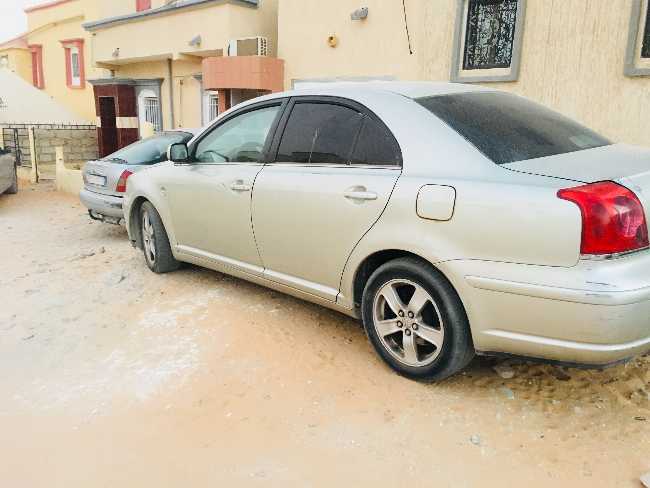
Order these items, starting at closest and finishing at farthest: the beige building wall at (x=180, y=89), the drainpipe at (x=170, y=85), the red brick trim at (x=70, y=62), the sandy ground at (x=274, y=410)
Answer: the sandy ground at (x=274, y=410), the beige building wall at (x=180, y=89), the drainpipe at (x=170, y=85), the red brick trim at (x=70, y=62)

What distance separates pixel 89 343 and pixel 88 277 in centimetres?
179

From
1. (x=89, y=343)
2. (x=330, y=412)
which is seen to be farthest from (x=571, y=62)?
(x=89, y=343)

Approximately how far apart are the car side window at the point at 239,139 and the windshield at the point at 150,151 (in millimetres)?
2710

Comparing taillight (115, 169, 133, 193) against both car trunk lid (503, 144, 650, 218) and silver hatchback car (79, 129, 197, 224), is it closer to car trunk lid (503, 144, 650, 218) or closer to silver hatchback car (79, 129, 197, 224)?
silver hatchback car (79, 129, 197, 224)

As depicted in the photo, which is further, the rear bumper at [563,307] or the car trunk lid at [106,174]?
the car trunk lid at [106,174]

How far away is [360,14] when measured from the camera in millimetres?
9297

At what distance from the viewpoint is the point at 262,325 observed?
13.0ft

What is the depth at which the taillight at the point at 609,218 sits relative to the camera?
2.33 meters

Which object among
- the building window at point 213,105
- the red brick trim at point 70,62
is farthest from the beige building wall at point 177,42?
the red brick trim at point 70,62

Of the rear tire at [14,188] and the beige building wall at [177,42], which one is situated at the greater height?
the beige building wall at [177,42]

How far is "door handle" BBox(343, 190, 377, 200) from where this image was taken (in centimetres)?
307

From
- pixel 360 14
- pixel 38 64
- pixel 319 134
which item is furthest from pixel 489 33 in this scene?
pixel 38 64

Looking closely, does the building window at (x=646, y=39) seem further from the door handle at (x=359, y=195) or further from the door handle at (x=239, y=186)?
the door handle at (x=239, y=186)

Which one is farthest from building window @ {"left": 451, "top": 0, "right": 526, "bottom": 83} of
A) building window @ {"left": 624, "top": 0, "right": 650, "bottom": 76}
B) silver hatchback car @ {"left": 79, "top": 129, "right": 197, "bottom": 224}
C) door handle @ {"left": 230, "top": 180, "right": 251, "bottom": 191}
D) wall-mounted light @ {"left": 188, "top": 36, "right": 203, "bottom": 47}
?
wall-mounted light @ {"left": 188, "top": 36, "right": 203, "bottom": 47}
